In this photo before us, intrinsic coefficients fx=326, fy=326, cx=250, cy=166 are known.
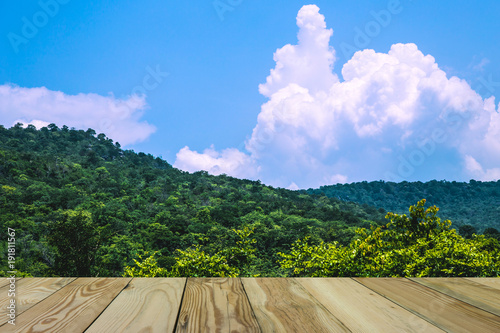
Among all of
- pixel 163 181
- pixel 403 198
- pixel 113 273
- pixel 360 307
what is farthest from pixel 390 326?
pixel 403 198

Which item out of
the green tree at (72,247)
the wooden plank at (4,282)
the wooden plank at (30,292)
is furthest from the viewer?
the green tree at (72,247)

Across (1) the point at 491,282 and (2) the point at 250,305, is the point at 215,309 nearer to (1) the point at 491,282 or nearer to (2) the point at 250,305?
(2) the point at 250,305

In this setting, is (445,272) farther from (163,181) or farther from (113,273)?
(163,181)

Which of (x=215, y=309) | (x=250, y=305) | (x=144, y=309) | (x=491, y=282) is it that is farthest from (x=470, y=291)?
(x=144, y=309)

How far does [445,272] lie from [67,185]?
28377 mm

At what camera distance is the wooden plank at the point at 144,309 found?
2.90 ft

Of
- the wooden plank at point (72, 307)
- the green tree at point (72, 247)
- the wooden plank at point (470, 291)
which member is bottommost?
the green tree at point (72, 247)

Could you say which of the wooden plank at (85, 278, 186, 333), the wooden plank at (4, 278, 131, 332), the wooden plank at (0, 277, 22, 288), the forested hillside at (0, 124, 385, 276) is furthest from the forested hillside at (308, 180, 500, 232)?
the wooden plank at (0, 277, 22, 288)

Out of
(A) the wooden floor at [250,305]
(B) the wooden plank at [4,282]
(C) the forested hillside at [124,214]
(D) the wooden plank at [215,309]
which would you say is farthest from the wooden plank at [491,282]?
(C) the forested hillside at [124,214]

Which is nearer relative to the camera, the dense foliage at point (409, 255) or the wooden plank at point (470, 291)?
the wooden plank at point (470, 291)

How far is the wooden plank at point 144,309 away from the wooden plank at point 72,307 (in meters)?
0.03

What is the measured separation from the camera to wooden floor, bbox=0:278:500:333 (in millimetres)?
905

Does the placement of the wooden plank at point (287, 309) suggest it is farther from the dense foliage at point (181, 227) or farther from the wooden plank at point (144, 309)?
the dense foliage at point (181, 227)

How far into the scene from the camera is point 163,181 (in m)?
33.6
